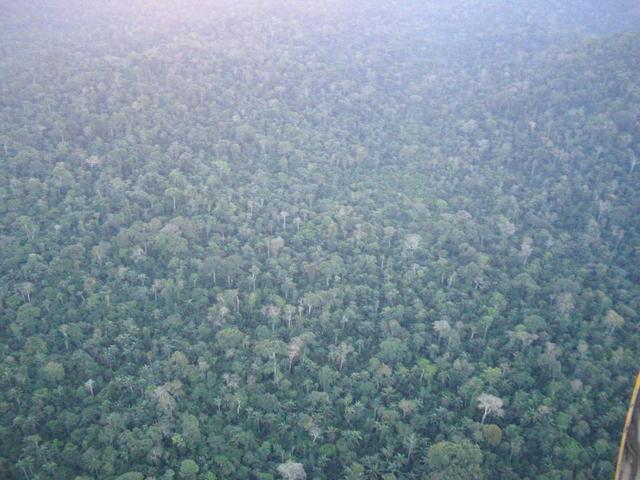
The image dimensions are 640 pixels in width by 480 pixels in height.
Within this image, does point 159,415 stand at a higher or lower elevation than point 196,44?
lower

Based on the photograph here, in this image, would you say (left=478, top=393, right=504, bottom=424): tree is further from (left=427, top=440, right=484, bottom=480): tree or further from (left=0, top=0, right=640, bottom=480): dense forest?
(left=427, top=440, right=484, bottom=480): tree

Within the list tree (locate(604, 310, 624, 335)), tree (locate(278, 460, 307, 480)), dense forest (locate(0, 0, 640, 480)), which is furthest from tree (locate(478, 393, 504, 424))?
tree (locate(278, 460, 307, 480))

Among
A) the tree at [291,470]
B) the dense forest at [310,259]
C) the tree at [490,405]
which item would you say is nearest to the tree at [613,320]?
the dense forest at [310,259]

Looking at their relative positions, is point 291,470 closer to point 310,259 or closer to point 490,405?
point 490,405

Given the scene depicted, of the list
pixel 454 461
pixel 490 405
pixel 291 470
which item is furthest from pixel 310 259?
pixel 454 461

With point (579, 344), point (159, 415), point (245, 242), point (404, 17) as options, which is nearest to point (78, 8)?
Answer: point (404, 17)

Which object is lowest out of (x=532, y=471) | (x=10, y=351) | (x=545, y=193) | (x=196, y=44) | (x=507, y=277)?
(x=532, y=471)

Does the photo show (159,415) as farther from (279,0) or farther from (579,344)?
(279,0)

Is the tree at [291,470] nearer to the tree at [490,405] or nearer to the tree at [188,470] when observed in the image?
the tree at [188,470]

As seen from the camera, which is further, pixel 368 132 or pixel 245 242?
pixel 368 132
